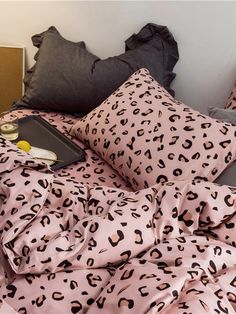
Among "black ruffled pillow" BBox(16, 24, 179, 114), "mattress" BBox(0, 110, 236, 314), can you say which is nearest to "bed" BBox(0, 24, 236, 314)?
"mattress" BBox(0, 110, 236, 314)

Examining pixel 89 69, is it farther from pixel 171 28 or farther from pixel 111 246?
pixel 111 246

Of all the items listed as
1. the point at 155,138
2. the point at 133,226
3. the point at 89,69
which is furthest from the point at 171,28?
the point at 133,226

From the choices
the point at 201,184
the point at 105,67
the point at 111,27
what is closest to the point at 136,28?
the point at 111,27

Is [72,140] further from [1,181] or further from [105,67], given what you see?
[1,181]

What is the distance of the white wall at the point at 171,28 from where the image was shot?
1660 millimetres

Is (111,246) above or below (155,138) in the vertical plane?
below

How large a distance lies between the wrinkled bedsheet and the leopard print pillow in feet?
0.57

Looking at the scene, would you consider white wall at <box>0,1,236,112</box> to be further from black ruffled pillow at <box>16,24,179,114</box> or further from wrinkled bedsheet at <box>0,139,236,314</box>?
wrinkled bedsheet at <box>0,139,236,314</box>

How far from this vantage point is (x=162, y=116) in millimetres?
1339

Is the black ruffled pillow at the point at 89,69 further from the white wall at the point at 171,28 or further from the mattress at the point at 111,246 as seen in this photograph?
the mattress at the point at 111,246

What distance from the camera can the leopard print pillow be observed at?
1217 mm

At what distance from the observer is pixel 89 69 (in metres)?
1.75

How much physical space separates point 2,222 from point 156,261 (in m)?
0.39

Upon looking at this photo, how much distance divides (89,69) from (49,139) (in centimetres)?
39
